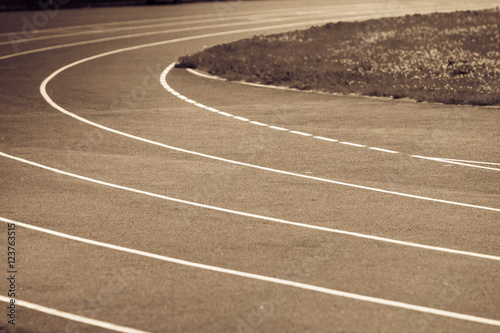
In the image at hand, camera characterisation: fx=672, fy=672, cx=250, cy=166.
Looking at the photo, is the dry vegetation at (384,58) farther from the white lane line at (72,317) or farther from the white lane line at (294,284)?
the white lane line at (72,317)

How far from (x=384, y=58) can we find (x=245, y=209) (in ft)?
45.2

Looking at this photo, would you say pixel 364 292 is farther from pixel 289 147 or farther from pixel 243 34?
pixel 243 34

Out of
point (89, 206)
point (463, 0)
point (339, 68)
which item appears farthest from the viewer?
point (463, 0)

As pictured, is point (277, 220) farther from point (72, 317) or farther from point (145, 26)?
point (145, 26)

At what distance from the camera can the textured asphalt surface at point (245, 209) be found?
7.13 m

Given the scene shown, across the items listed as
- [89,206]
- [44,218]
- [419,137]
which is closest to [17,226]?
[44,218]

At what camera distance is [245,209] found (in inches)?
392

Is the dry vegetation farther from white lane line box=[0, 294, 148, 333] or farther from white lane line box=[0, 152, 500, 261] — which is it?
white lane line box=[0, 294, 148, 333]

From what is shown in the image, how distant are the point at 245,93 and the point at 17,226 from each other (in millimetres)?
10091

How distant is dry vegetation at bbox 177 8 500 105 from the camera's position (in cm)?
1845

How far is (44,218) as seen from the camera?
9.67 meters

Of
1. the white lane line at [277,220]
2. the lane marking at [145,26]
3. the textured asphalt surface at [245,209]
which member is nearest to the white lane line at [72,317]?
the textured asphalt surface at [245,209]

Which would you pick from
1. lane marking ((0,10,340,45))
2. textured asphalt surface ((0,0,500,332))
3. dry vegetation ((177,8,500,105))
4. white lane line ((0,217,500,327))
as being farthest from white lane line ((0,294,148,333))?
lane marking ((0,10,340,45))

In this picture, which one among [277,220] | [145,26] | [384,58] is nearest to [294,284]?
[277,220]
